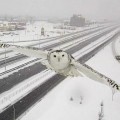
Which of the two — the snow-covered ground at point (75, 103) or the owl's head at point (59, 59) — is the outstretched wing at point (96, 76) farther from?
the snow-covered ground at point (75, 103)

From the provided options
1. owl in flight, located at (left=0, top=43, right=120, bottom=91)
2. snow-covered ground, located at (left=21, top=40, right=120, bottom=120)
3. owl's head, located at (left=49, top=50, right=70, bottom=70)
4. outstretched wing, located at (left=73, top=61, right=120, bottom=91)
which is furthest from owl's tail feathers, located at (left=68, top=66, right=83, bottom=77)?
snow-covered ground, located at (left=21, top=40, right=120, bottom=120)

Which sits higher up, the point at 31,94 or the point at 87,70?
the point at 87,70

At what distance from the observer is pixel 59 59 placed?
1089cm

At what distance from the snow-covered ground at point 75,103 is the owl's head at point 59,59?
27.4m

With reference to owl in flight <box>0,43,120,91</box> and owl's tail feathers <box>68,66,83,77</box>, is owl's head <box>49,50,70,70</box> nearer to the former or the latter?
owl in flight <box>0,43,120,91</box>

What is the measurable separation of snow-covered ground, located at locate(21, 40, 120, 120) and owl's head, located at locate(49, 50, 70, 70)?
1080 inches

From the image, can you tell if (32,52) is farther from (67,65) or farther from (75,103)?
(75,103)

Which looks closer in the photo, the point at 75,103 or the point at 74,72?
the point at 74,72

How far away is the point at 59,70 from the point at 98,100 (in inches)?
1375

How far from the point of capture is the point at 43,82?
55.4 meters

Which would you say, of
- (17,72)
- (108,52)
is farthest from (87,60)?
(17,72)

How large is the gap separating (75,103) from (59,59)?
32680 mm

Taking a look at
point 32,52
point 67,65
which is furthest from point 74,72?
point 32,52

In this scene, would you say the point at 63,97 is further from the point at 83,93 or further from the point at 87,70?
the point at 87,70
